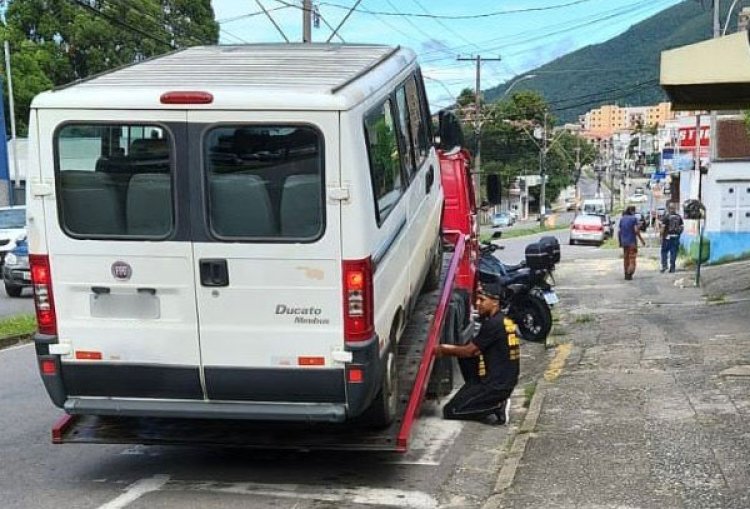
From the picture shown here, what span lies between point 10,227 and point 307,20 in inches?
358

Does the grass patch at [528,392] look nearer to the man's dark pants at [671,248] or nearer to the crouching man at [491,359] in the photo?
the crouching man at [491,359]

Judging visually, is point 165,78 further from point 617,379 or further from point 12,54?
point 12,54

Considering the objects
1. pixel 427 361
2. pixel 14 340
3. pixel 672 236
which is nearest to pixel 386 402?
pixel 427 361

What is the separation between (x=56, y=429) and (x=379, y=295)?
2477 mm

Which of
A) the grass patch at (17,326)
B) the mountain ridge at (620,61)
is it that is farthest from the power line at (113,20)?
the mountain ridge at (620,61)

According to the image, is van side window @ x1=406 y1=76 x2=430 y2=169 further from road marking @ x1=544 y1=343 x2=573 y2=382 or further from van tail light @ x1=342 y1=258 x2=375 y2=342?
road marking @ x1=544 y1=343 x2=573 y2=382

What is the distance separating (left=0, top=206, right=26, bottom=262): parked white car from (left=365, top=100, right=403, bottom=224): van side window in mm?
14753

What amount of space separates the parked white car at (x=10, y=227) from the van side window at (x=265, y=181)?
1525cm

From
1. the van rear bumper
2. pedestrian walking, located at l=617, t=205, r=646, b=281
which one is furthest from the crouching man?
pedestrian walking, located at l=617, t=205, r=646, b=281

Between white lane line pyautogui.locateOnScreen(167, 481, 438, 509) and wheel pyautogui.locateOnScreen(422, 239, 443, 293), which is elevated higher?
wheel pyautogui.locateOnScreen(422, 239, 443, 293)

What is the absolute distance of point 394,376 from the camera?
6.40 metres

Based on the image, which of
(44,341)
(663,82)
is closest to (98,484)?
(44,341)

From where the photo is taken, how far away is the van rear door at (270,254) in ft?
17.4

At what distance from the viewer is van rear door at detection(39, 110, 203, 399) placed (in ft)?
17.8
